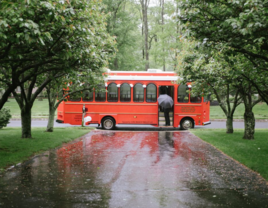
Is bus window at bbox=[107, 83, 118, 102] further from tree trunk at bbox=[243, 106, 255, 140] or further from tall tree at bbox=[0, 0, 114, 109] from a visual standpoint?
tall tree at bbox=[0, 0, 114, 109]

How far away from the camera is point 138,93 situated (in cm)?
2109

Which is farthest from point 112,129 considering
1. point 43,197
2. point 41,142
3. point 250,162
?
point 43,197

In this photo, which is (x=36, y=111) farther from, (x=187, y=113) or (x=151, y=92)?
(x=187, y=113)

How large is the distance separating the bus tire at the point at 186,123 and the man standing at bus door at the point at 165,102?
96 centimetres

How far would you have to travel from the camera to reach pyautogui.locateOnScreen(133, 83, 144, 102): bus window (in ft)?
68.8

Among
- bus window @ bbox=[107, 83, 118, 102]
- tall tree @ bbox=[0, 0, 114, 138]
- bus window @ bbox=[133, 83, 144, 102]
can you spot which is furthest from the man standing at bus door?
tall tree @ bbox=[0, 0, 114, 138]

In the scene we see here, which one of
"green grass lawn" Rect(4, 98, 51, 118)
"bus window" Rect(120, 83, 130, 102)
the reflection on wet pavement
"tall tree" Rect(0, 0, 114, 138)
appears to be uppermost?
"tall tree" Rect(0, 0, 114, 138)

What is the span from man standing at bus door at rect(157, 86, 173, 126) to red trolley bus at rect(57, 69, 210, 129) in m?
0.29

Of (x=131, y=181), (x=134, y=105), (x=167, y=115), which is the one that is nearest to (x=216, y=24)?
(x=131, y=181)

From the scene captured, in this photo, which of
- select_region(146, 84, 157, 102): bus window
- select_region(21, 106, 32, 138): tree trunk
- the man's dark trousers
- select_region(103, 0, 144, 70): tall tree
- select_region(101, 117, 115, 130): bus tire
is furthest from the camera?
select_region(103, 0, 144, 70): tall tree

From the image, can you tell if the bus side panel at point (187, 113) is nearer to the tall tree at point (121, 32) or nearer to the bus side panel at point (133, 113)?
the bus side panel at point (133, 113)

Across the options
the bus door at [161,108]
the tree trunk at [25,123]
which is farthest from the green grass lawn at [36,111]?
the tree trunk at [25,123]

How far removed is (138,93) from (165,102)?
2.22m

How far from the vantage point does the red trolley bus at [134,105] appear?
67.8 ft
